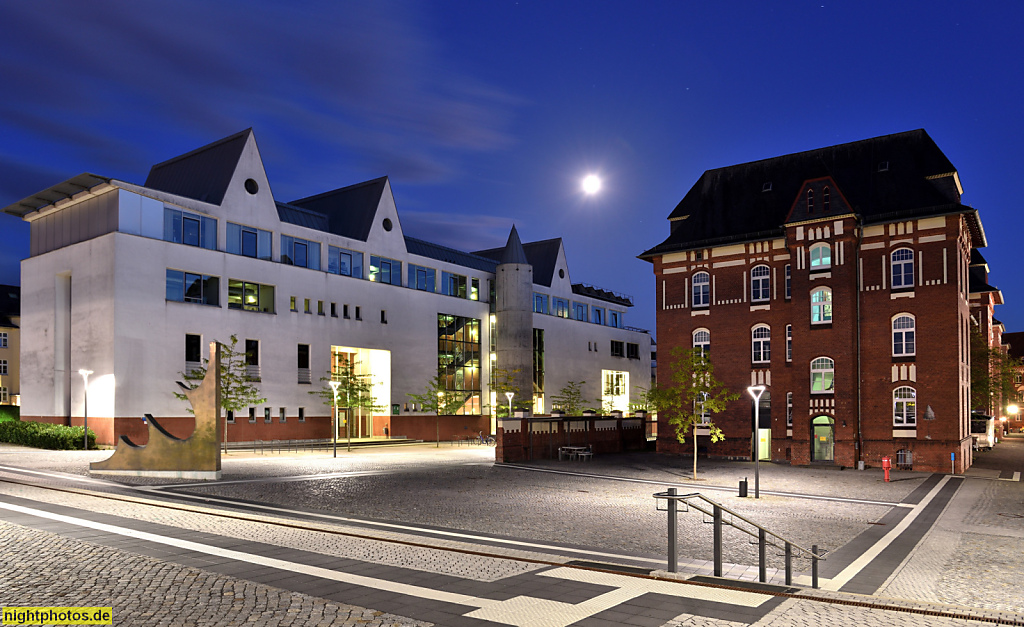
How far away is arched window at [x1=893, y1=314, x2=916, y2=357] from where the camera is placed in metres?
38.0

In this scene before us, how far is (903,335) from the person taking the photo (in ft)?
125

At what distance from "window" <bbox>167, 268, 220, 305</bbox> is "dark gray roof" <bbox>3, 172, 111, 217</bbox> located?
264 inches

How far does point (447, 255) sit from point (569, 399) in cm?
1905

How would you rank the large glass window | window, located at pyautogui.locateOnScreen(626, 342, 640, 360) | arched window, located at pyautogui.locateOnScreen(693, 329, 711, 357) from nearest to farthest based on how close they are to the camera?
arched window, located at pyautogui.locateOnScreen(693, 329, 711, 357) < the large glass window < window, located at pyautogui.locateOnScreen(626, 342, 640, 360)

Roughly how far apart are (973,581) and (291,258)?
160 ft

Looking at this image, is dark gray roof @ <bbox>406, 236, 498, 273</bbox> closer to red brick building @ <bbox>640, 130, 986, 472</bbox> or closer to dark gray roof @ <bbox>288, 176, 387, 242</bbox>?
dark gray roof @ <bbox>288, 176, 387, 242</bbox>

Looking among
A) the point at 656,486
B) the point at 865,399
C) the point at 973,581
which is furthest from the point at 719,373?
the point at 973,581

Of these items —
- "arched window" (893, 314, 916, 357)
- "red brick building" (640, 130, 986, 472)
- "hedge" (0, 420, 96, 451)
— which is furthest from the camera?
"hedge" (0, 420, 96, 451)

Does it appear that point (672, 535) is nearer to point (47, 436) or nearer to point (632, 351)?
point (47, 436)

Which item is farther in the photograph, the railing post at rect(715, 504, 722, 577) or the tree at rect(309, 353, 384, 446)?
the tree at rect(309, 353, 384, 446)

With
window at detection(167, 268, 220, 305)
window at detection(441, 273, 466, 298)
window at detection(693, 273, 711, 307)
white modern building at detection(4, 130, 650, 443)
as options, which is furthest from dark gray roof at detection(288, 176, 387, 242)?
window at detection(693, 273, 711, 307)

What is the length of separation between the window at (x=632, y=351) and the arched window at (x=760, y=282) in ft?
166

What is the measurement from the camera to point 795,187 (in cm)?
4484

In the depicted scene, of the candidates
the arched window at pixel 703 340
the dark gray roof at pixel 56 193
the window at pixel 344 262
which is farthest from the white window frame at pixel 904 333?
the dark gray roof at pixel 56 193
